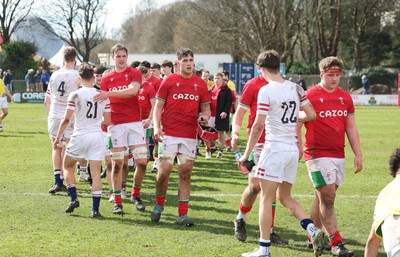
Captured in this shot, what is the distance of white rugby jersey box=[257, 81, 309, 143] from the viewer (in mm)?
7148

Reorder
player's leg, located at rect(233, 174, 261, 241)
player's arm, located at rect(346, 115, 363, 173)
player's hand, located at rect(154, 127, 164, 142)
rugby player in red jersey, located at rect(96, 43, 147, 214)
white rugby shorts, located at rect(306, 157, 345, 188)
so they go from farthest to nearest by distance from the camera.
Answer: rugby player in red jersey, located at rect(96, 43, 147, 214)
player's hand, located at rect(154, 127, 164, 142)
player's leg, located at rect(233, 174, 261, 241)
player's arm, located at rect(346, 115, 363, 173)
white rugby shorts, located at rect(306, 157, 345, 188)

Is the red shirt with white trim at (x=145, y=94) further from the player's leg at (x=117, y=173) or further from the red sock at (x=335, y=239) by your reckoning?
the red sock at (x=335, y=239)

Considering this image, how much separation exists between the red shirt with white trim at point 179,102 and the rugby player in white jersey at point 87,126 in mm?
978

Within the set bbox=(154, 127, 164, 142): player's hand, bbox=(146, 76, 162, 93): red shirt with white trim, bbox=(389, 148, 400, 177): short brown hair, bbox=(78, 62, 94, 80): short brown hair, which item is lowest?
bbox=(154, 127, 164, 142): player's hand

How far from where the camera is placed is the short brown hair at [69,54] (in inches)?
437

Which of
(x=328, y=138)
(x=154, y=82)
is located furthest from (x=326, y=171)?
(x=154, y=82)

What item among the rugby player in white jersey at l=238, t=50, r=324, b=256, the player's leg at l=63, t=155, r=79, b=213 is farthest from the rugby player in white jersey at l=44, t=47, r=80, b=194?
the rugby player in white jersey at l=238, t=50, r=324, b=256

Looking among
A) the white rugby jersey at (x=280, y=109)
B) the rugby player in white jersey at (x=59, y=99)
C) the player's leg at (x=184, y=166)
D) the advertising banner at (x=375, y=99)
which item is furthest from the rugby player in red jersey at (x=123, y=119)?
the advertising banner at (x=375, y=99)

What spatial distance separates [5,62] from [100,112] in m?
51.8

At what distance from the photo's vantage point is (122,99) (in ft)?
33.3

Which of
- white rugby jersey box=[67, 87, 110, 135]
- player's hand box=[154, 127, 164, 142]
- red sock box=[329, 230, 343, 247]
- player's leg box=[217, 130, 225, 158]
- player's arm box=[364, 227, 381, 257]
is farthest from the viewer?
player's leg box=[217, 130, 225, 158]

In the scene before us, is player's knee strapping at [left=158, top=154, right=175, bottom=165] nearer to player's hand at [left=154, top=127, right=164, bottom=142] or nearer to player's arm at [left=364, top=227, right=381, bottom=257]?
player's hand at [left=154, top=127, right=164, bottom=142]

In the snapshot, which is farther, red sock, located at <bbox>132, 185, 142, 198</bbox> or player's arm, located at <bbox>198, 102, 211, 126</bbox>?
red sock, located at <bbox>132, 185, 142, 198</bbox>

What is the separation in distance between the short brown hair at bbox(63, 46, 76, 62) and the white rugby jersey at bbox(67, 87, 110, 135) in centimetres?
174
